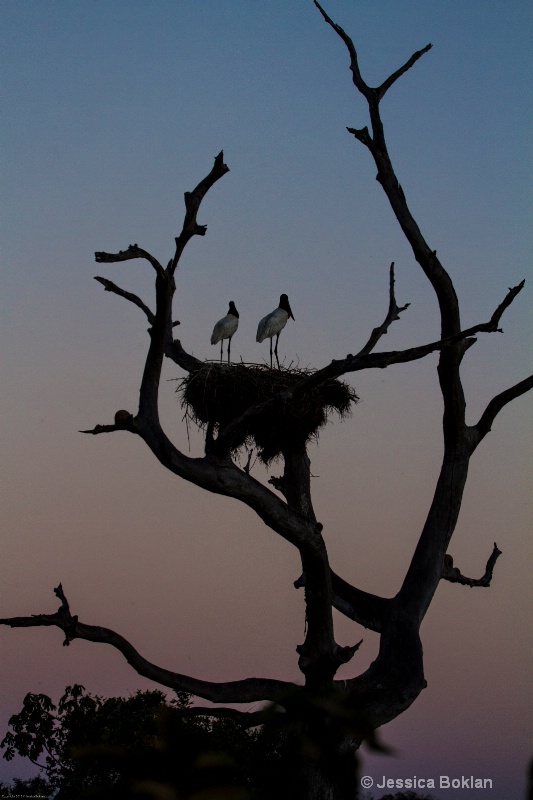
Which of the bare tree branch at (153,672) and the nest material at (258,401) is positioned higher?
the nest material at (258,401)

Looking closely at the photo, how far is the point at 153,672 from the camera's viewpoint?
953 cm

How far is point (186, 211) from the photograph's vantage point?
877cm

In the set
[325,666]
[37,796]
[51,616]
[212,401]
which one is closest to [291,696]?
[325,666]

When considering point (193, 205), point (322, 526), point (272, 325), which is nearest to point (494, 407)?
point (322, 526)

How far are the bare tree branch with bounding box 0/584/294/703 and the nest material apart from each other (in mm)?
2579

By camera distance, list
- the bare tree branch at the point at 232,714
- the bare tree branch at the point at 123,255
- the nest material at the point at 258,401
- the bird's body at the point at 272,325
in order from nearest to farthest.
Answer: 1. the bare tree branch at the point at 123,255
2. the bare tree branch at the point at 232,714
3. the nest material at the point at 258,401
4. the bird's body at the point at 272,325

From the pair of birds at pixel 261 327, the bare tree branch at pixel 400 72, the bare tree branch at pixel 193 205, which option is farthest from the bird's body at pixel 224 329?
the bare tree branch at pixel 193 205

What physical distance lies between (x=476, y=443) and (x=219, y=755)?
585 cm

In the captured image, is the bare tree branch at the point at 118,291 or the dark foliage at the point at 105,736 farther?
the dark foliage at the point at 105,736

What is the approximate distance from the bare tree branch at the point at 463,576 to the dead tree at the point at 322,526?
0.01 metres

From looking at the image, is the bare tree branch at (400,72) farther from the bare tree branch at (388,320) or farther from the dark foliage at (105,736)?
the dark foliage at (105,736)

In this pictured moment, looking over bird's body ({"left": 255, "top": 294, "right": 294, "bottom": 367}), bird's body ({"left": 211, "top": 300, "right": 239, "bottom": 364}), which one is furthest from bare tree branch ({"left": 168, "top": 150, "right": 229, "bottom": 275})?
bird's body ({"left": 211, "top": 300, "right": 239, "bottom": 364})

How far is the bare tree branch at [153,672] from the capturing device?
8.91 meters

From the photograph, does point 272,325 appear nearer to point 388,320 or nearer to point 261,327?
point 261,327
